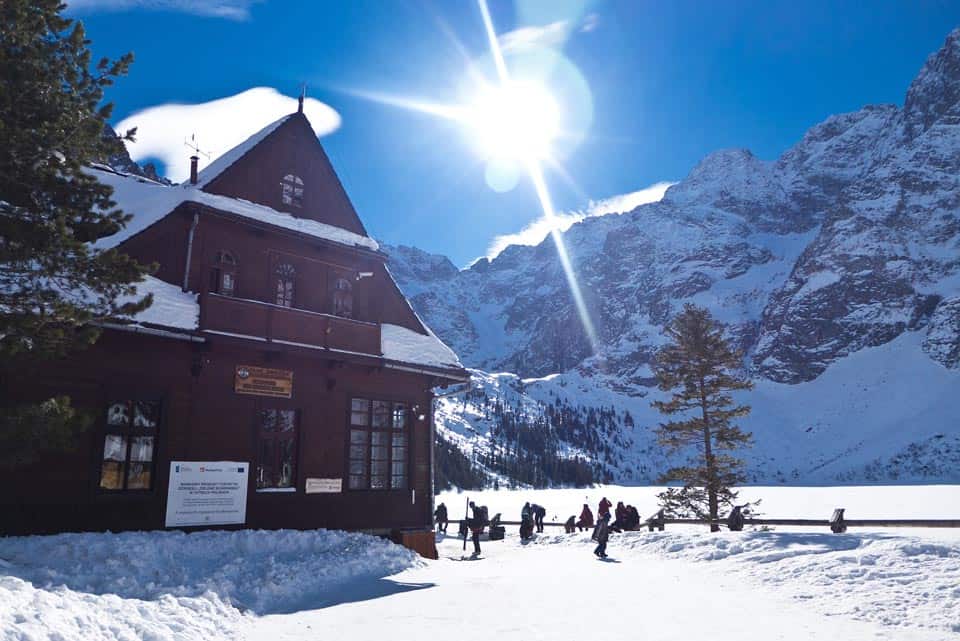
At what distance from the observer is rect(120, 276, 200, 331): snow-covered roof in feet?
47.5

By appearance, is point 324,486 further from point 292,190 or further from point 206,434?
point 292,190

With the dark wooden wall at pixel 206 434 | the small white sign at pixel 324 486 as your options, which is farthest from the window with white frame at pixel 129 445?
the small white sign at pixel 324 486

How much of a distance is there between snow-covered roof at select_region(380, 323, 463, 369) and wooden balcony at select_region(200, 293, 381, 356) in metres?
0.67

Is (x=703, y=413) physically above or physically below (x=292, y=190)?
below

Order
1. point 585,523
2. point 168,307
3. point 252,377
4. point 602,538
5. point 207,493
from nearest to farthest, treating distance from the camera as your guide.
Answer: point 168,307, point 207,493, point 252,377, point 602,538, point 585,523

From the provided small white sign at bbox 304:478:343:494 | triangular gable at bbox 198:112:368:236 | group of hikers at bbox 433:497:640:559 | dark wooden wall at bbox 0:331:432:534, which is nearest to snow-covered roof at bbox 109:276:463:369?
dark wooden wall at bbox 0:331:432:534

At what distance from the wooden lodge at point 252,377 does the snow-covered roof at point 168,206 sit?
0.19 feet

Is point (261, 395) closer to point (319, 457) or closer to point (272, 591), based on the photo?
point (319, 457)

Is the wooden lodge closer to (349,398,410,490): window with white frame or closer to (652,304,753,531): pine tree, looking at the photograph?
(349,398,410,490): window with white frame

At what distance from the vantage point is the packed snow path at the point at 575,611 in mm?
9719

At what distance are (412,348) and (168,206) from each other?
7.84m

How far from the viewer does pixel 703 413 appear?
28.7 metres

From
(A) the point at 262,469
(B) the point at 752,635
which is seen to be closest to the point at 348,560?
(A) the point at 262,469

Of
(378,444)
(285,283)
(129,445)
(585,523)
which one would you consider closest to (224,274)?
(285,283)
